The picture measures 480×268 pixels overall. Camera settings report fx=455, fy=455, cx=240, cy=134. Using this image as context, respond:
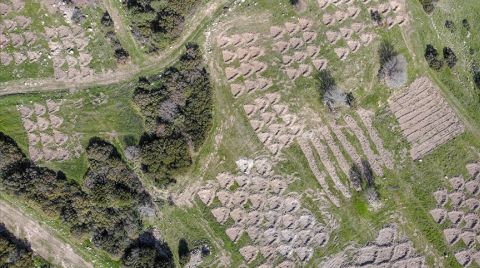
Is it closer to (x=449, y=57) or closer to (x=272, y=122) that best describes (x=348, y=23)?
(x=449, y=57)

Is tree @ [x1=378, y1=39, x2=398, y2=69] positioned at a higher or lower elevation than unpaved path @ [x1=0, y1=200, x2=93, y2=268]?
lower

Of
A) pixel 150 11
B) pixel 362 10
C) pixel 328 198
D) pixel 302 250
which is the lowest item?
pixel 302 250

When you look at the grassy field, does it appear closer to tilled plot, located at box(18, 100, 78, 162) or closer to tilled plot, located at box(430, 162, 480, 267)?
tilled plot, located at box(18, 100, 78, 162)

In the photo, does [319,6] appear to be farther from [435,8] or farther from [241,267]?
[241,267]

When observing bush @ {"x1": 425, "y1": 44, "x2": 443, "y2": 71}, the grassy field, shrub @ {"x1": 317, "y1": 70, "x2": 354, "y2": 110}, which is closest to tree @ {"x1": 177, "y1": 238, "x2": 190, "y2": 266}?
the grassy field

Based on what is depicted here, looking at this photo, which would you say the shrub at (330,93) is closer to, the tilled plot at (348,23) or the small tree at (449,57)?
the tilled plot at (348,23)

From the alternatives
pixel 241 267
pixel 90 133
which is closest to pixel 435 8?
pixel 241 267

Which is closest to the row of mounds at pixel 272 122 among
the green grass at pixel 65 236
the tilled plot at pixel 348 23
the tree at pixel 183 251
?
the tilled plot at pixel 348 23
